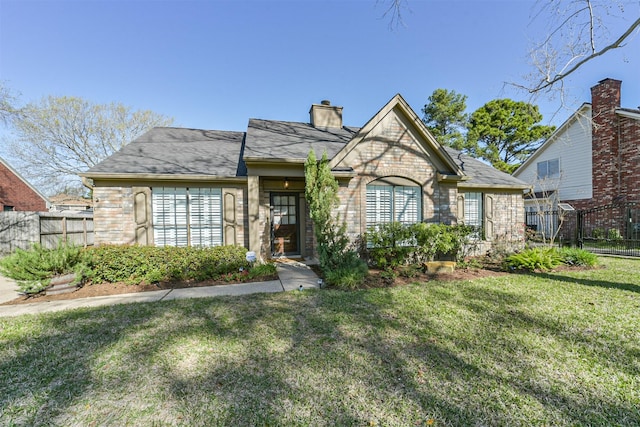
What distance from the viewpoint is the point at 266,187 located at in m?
9.76

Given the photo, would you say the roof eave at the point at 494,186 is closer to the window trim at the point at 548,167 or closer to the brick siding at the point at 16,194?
the window trim at the point at 548,167

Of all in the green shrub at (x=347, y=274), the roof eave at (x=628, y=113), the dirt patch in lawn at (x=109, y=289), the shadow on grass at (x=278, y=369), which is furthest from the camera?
the roof eave at (x=628, y=113)

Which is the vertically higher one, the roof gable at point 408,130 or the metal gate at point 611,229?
the roof gable at point 408,130

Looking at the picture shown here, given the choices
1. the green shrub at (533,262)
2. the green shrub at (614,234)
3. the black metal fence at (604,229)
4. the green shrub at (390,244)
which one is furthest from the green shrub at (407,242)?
the green shrub at (614,234)

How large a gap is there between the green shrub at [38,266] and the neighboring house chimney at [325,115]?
1012 cm

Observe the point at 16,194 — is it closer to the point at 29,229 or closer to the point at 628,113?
the point at 29,229

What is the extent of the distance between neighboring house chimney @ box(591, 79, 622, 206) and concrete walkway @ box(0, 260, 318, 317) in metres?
17.7

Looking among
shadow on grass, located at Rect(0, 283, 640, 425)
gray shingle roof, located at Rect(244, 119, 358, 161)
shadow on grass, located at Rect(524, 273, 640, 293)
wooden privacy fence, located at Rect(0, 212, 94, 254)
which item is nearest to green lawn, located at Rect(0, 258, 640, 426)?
shadow on grass, located at Rect(0, 283, 640, 425)

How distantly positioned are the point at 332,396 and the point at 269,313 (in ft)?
7.55

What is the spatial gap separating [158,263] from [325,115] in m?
9.60

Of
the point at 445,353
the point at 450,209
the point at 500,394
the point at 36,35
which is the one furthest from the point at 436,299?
the point at 36,35

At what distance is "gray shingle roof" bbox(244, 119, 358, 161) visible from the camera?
8.41m

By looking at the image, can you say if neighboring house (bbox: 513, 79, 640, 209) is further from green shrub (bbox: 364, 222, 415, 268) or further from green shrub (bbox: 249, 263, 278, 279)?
green shrub (bbox: 249, 263, 278, 279)

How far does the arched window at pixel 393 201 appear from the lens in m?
8.49
